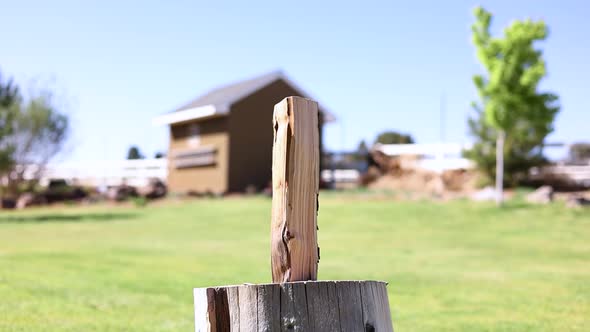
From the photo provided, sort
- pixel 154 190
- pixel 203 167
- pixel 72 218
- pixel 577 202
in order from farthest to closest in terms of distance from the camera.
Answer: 1. pixel 154 190
2. pixel 203 167
3. pixel 72 218
4. pixel 577 202

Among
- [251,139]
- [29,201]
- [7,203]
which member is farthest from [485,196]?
[7,203]

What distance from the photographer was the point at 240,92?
107 feet

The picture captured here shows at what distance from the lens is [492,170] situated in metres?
29.1

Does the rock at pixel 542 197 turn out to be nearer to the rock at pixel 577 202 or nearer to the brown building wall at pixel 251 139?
the rock at pixel 577 202

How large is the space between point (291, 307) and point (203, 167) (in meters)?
30.8

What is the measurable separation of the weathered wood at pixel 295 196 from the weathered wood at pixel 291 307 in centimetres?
23

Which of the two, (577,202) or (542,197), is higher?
(542,197)

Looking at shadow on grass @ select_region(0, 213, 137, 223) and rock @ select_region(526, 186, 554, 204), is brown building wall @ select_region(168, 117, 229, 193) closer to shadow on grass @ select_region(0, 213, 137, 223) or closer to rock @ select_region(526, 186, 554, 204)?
shadow on grass @ select_region(0, 213, 137, 223)

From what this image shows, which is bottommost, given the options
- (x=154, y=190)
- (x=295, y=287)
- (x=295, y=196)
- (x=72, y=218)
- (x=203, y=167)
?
(x=72, y=218)

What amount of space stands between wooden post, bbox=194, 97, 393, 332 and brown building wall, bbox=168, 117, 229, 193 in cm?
2850

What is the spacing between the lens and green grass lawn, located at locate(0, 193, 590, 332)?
266 inches

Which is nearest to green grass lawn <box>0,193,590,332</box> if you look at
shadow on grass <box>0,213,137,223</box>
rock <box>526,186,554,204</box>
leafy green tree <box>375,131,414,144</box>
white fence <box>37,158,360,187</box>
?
shadow on grass <box>0,213,137,223</box>

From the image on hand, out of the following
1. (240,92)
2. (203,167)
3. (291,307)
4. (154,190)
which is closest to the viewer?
(291,307)

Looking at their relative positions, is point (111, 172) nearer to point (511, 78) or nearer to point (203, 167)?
point (203, 167)
